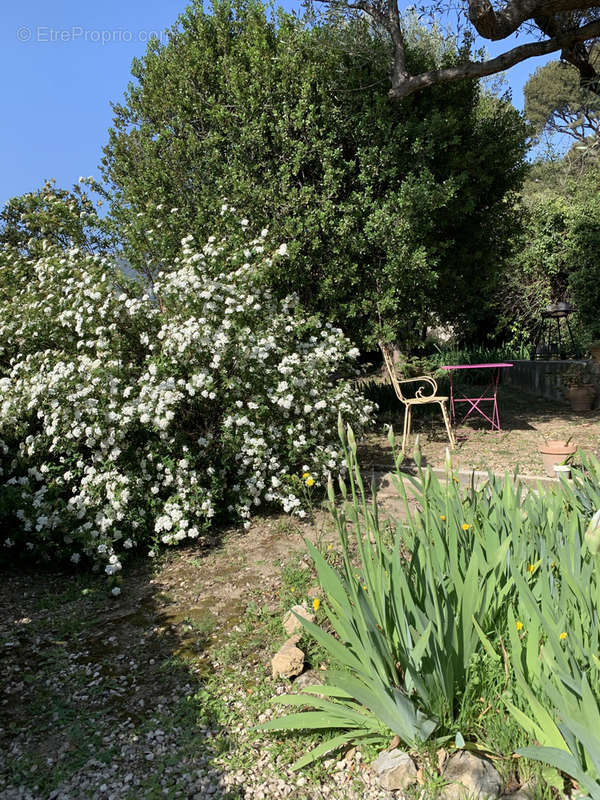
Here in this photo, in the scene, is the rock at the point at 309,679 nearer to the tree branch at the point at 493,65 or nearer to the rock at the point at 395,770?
the rock at the point at 395,770

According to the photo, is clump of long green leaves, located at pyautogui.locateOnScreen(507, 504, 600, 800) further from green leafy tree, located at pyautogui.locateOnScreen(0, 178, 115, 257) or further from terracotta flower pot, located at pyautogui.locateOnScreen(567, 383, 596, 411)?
terracotta flower pot, located at pyautogui.locateOnScreen(567, 383, 596, 411)

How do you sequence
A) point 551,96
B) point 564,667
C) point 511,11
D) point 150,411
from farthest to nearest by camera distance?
1. point 551,96
2. point 511,11
3. point 150,411
4. point 564,667

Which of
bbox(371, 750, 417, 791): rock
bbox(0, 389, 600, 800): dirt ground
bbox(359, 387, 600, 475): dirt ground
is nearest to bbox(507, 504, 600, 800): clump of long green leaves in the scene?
bbox(371, 750, 417, 791): rock

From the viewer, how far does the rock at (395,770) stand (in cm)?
177

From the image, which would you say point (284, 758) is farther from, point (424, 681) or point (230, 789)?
point (424, 681)

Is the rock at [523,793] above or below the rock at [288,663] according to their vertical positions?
above

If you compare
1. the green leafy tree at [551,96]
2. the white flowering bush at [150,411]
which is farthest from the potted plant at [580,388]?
the green leafy tree at [551,96]

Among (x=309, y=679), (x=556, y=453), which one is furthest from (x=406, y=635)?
(x=556, y=453)

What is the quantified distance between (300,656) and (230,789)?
2.15ft

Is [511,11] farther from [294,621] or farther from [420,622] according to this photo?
[420,622]

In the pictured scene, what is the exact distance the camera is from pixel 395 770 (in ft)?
5.88

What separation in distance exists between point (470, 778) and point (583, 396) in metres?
8.10

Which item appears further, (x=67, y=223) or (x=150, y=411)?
(x=67, y=223)

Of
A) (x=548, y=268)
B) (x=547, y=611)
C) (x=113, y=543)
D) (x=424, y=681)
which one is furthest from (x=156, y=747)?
(x=548, y=268)
